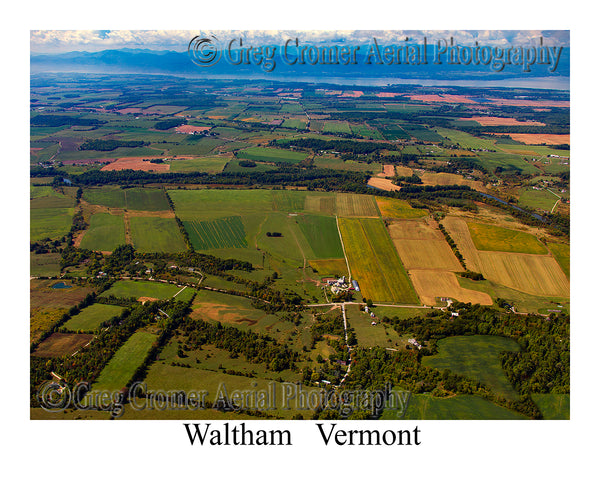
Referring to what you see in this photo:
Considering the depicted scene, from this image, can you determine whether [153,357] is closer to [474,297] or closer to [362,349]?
[362,349]

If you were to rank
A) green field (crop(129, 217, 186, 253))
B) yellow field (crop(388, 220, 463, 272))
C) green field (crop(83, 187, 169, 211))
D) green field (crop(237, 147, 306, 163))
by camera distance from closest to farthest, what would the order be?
yellow field (crop(388, 220, 463, 272)) → green field (crop(129, 217, 186, 253)) → green field (crop(83, 187, 169, 211)) → green field (crop(237, 147, 306, 163))

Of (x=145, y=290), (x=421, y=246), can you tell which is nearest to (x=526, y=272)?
(x=421, y=246)

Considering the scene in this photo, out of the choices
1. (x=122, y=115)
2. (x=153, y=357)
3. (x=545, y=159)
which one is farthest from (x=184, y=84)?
(x=153, y=357)

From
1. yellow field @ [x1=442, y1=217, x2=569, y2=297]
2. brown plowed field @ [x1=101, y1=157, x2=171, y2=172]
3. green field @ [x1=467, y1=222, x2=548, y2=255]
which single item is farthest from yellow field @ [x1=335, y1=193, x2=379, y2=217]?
brown plowed field @ [x1=101, y1=157, x2=171, y2=172]

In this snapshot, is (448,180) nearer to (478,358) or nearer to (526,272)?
(526,272)

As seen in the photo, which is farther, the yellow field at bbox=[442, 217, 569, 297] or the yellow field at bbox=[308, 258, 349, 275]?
the yellow field at bbox=[308, 258, 349, 275]

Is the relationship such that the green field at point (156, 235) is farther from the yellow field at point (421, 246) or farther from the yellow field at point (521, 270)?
the yellow field at point (521, 270)

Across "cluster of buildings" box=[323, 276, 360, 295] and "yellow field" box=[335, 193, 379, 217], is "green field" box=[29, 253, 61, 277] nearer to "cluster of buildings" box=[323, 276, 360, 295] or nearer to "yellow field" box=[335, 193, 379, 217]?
"cluster of buildings" box=[323, 276, 360, 295]
